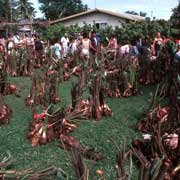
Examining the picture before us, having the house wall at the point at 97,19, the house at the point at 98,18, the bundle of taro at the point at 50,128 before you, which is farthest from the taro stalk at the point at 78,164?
the house wall at the point at 97,19

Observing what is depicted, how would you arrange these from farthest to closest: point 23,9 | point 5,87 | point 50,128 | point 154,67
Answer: point 23,9
point 154,67
point 5,87
point 50,128

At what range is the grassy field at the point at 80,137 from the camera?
6.82 meters

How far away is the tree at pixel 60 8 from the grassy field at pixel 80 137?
61.0m

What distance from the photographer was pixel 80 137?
27.1 ft

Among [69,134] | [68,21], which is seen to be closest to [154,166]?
[69,134]

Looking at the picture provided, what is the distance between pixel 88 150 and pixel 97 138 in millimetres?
1142

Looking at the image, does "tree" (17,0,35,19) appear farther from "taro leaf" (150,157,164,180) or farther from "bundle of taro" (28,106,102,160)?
"taro leaf" (150,157,164,180)

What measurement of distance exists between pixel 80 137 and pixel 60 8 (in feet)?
223

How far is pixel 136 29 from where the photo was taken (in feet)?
108

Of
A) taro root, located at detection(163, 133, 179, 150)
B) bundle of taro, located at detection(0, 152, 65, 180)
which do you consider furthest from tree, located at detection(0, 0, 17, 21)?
bundle of taro, located at detection(0, 152, 65, 180)

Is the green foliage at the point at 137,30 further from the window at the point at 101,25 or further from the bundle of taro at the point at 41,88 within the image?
the bundle of taro at the point at 41,88

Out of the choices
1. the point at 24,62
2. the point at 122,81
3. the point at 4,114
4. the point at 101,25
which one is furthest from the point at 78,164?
the point at 101,25

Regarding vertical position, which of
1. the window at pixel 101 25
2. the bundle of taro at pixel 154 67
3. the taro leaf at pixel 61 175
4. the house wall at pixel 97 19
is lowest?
the taro leaf at pixel 61 175

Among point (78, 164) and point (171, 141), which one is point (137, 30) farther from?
point (78, 164)
